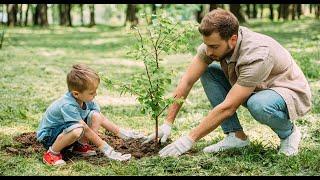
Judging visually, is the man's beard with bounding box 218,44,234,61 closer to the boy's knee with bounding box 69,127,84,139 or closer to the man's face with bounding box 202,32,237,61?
the man's face with bounding box 202,32,237,61

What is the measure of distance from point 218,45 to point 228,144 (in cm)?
91

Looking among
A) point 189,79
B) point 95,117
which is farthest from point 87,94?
point 189,79

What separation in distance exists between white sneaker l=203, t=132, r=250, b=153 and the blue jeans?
84 mm

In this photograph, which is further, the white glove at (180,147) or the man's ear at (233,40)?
the white glove at (180,147)

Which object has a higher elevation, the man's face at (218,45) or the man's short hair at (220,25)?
the man's short hair at (220,25)

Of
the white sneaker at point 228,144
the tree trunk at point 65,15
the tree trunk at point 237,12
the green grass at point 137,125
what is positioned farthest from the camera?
the tree trunk at point 65,15

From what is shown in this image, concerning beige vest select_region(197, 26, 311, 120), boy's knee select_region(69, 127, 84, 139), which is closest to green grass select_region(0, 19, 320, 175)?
boy's knee select_region(69, 127, 84, 139)

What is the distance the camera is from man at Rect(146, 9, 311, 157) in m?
→ 4.11

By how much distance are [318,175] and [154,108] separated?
1438 millimetres

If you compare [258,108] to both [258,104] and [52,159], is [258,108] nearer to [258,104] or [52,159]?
[258,104]

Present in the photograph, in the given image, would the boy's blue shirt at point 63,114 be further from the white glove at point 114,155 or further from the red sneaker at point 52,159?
the white glove at point 114,155

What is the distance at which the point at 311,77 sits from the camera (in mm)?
8430

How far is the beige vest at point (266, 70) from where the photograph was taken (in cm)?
410

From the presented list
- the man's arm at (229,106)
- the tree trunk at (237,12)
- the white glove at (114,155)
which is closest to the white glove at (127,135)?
the white glove at (114,155)
